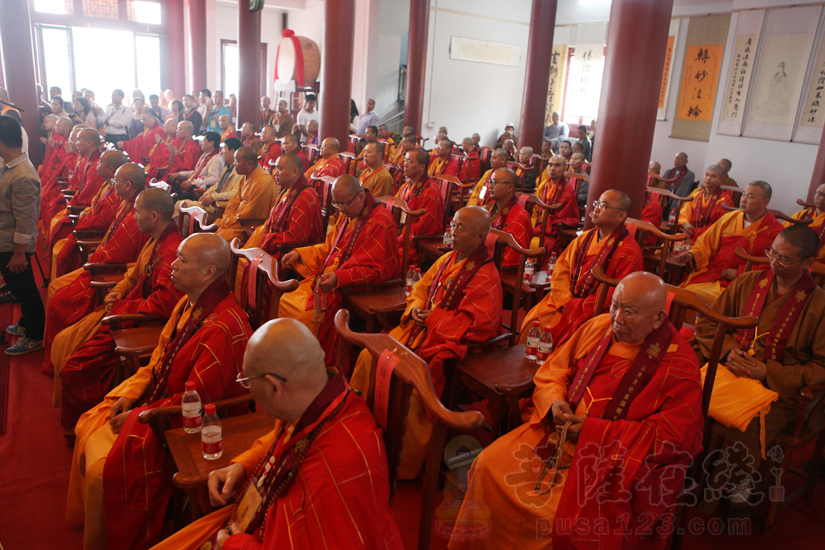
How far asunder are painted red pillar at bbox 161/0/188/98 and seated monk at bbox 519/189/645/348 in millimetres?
17120

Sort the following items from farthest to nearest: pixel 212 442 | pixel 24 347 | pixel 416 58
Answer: pixel 416 58 < pixel 24 347 < pixel 212 442

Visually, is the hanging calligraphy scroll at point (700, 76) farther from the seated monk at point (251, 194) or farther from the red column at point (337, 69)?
the seated monk at point (251, 194)

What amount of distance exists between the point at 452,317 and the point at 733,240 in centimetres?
309

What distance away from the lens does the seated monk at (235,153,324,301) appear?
180 inches

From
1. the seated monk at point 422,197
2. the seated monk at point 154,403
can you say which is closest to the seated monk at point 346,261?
the seated monk at point 154,403

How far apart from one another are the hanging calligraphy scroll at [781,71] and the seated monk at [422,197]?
592cm

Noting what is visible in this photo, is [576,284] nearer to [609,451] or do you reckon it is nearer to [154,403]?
[609,451]

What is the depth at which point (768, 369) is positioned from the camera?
8.36 ft

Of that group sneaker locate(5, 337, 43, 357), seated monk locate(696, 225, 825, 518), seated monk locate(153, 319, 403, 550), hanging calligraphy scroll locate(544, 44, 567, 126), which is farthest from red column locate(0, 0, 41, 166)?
hanging calligraphy scroll locate(544, 44, 567, 126)

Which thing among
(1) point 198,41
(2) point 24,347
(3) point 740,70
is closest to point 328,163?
(2) point 24,347

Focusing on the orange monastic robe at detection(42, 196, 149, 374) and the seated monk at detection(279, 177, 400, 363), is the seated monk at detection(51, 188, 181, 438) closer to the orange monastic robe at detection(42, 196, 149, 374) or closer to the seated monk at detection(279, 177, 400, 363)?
the orange monastic robe at detection(42, 196, 149, 374)

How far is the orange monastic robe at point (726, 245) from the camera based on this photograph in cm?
455

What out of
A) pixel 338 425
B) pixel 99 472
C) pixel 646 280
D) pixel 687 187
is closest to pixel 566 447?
pixel 646 280

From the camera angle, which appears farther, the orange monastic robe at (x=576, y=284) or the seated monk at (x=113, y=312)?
the orange monastic robe at (x=576, y=284)
